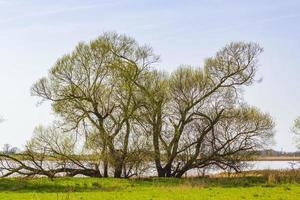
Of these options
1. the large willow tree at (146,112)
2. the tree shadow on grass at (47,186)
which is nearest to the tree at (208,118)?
the large willow tree at (146,112)

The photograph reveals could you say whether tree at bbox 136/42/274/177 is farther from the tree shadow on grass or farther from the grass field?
the tree shadow on grass

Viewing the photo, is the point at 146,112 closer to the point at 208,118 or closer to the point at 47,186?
the point at 208,118

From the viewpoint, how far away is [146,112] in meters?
45.6

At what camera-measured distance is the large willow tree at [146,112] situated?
1743 inches

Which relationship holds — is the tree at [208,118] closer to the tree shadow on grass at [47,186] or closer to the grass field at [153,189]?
the grass field at [153,189]

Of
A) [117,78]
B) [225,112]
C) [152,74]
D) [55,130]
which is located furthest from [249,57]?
[55,130]

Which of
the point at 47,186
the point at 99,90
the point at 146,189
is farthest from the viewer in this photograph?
the point at 99,90

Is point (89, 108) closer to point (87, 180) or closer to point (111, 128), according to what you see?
point (111, 128)

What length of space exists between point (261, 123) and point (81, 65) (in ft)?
53.8

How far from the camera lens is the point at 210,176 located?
47562 millimetres

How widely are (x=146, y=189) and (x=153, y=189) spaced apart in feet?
1.64

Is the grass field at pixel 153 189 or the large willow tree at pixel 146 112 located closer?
the grass field at pixel 153 189

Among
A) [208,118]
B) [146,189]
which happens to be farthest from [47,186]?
[208,118]

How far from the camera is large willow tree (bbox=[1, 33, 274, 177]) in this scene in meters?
44.3
